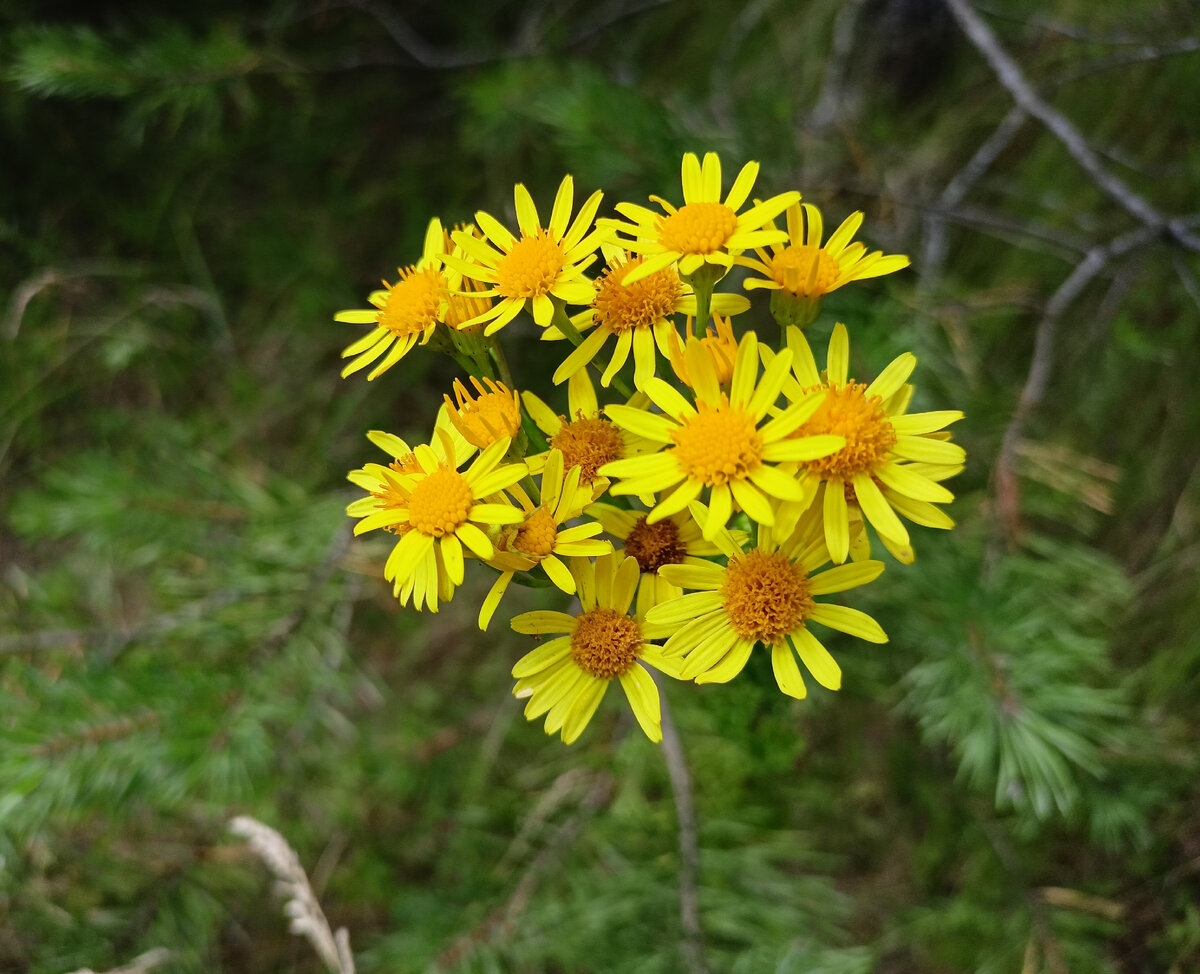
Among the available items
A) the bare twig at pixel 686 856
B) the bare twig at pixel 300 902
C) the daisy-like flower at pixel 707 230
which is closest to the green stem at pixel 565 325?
the daisy-like flower at pixel 707 230

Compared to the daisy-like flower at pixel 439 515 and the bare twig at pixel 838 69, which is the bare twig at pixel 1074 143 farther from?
the daisy-like flower at pixel 439 515

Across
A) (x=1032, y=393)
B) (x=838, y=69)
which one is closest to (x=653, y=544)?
(x=1032, y=393)

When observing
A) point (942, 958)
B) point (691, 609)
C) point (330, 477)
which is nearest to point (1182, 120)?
point (691, 609)

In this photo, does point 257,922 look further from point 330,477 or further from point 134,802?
point 330,477

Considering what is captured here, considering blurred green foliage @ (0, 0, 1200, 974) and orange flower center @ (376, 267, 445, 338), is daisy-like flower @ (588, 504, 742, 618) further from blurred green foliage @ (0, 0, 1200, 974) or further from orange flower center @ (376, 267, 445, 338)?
orange flower center @ (376, 267, 445, 338)

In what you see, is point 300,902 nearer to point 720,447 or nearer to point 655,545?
point 655,545

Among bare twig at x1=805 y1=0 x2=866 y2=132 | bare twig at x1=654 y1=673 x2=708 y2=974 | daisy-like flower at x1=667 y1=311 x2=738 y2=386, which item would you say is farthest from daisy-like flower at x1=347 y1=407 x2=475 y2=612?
bare twig at x1=805 y1=0 x2=866 y2=132

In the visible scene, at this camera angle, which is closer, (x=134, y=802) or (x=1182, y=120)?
(x=134, y=802)

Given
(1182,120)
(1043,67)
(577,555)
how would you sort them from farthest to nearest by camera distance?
(1043,67), (1182,120), (577,555)
